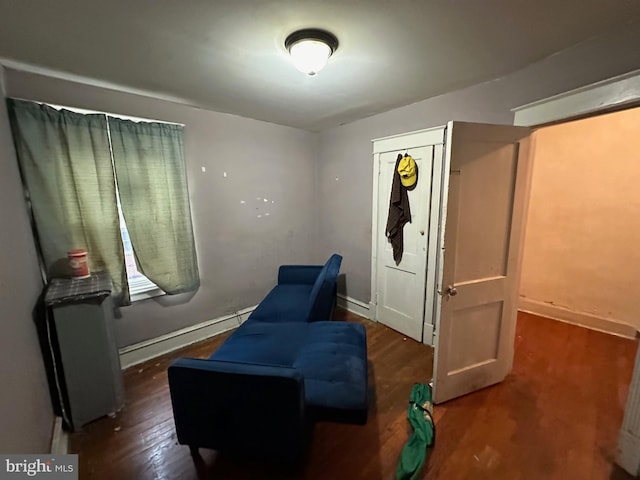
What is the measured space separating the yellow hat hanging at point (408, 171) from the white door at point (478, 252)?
839 mm

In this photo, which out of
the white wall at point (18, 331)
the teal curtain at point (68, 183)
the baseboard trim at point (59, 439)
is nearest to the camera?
the white wall at point (18, 331)

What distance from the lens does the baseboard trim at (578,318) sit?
2.69 meters

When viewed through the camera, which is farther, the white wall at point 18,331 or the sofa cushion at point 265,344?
the sofa cushion at point 265,344

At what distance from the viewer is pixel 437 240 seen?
8.07ft

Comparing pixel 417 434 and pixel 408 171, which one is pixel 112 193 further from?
pixel 417 434

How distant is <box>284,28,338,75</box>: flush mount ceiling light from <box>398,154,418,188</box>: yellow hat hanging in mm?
1324

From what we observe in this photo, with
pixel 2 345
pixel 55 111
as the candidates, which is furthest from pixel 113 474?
pixel 55 111

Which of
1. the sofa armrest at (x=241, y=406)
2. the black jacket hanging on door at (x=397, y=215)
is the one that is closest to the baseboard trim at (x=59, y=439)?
the sofa armrest at (x=241, y=406)

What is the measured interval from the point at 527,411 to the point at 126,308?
3207 millimetres

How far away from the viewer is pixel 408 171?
2.53m

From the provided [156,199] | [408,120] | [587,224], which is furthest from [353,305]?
[587,224]

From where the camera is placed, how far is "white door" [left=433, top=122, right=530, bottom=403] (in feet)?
5.48

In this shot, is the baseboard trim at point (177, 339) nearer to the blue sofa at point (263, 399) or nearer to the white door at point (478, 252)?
the blue sofa at point (263, 399)

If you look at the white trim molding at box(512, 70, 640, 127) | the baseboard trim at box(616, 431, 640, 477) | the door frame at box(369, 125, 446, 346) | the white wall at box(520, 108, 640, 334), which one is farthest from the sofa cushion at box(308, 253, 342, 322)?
the white wall at box(520, 108, 640, 334)
